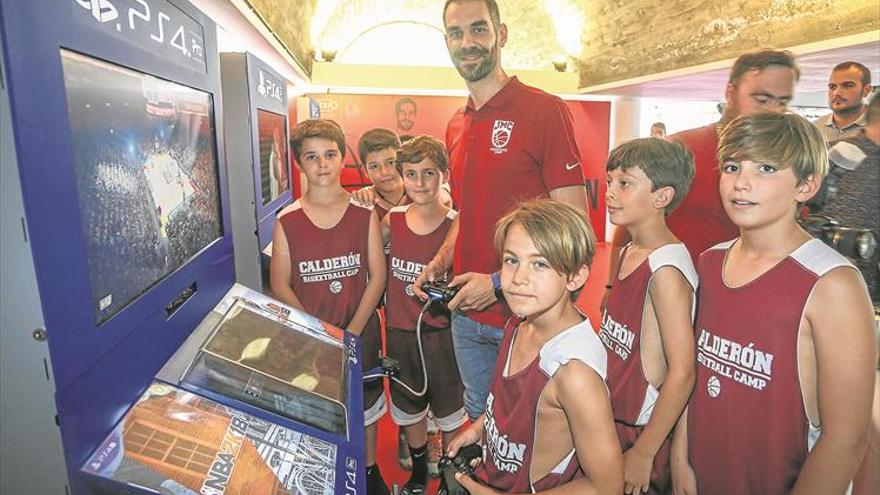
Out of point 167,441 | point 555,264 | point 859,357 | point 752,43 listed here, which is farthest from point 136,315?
point 752,43

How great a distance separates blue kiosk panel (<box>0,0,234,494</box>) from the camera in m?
0.74

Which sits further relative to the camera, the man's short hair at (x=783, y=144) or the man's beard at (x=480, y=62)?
the man's beard at (x=480, y=62)

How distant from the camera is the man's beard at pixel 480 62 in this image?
2.18m

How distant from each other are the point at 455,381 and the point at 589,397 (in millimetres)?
1578

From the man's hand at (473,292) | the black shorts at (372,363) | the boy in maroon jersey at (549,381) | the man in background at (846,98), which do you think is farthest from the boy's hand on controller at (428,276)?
the man in background at (846,98)

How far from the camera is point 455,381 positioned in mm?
2717

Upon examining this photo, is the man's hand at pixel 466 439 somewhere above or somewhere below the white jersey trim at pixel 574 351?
below

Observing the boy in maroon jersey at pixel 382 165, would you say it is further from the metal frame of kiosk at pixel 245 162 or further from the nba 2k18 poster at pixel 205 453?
the nba 2k18 poster at pixel 205 453

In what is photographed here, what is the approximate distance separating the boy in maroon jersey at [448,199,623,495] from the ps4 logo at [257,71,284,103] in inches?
68.6

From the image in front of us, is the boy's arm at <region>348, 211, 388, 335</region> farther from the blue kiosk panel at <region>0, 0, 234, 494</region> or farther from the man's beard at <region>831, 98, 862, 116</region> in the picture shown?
the man's beard at <region>831, 98, 862, 116</region>

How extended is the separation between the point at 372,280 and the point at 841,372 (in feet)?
5.64

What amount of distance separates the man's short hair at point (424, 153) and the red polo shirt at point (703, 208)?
1.07 metres

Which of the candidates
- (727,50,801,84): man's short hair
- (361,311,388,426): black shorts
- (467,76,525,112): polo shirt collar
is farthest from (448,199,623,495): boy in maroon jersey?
(727,50,801,84): man's short hair

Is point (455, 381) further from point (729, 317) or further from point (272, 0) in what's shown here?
point (272, 0)
